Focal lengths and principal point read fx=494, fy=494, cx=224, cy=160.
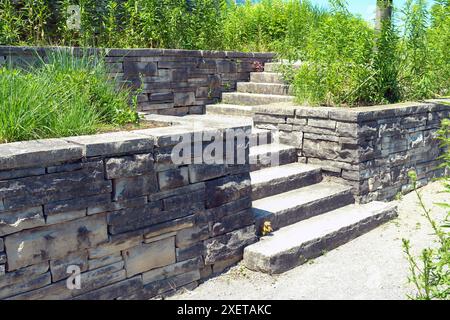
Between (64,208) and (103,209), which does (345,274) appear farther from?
(64,208)

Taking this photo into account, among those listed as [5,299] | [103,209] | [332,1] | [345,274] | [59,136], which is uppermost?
[332,1]

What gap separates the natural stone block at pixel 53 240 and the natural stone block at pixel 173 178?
468mm

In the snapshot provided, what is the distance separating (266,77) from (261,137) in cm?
215

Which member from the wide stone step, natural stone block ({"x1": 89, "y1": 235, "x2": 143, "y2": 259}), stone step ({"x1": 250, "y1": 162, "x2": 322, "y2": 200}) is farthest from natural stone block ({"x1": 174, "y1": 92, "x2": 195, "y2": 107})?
natural stone block ({"x1": 89, "y1": 235, "x2": 143, "y2": 259})

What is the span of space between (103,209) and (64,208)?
10.1 inches

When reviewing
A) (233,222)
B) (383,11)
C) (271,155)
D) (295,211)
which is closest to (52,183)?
(233,222)

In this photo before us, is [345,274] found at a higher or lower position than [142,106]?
lower

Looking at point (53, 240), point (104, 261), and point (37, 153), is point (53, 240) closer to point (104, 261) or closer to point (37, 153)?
point (104, 261)

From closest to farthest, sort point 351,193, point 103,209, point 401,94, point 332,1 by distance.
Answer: point 103,209 → point 351,193 → point 332,1 → point 401,94

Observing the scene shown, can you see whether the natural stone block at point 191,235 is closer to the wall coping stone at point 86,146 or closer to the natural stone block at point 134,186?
the natural stone block at point 134,186

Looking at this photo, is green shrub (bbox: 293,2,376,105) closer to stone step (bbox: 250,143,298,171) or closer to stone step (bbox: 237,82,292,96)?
stone step (bbox: 250,143,298,171)

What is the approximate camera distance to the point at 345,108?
17.2 ft

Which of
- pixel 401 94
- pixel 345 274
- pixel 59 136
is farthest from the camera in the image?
pixel 401 94

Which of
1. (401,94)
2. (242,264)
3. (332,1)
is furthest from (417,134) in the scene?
(242,264)
